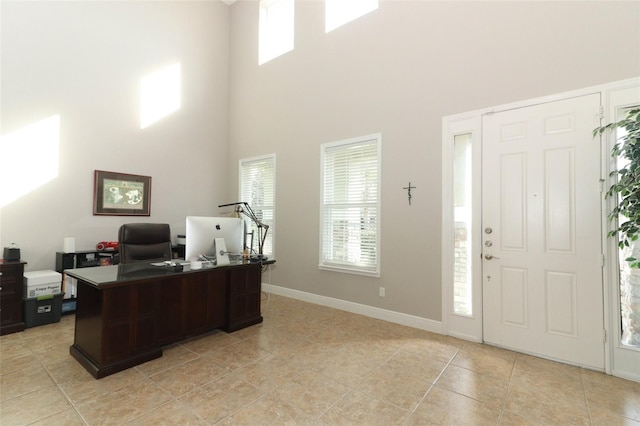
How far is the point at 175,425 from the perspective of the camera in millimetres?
1782

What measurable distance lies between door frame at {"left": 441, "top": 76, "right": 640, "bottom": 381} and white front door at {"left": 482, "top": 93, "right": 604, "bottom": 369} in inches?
1.7

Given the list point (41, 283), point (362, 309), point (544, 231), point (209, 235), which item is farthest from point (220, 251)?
point (544, 231)

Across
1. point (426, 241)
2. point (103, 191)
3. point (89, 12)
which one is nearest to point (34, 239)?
point (103, 191)

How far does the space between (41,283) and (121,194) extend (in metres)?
1.59

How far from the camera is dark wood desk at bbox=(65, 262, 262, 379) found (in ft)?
7.68

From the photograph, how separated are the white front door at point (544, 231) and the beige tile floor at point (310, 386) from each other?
27 cm

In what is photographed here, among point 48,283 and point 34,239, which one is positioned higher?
point 34,239

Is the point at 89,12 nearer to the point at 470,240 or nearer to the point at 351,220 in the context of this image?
the point at 351,220

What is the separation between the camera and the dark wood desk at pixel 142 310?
2.34m

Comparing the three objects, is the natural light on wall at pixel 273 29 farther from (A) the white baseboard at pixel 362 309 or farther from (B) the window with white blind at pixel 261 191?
(A) the white baseboard at pixel 362 309

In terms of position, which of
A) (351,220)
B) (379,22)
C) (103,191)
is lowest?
(351,220)

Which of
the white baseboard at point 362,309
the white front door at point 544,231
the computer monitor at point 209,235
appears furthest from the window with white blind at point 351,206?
the computer monitor at point 209,235

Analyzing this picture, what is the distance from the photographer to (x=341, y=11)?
4371 millimetres

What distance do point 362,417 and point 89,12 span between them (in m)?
5.91
